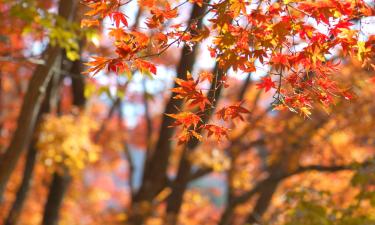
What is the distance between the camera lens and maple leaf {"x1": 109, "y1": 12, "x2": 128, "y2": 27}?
2844 millimetres

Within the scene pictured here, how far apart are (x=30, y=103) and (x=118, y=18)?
2962mm

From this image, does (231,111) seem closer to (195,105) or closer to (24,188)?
(195,105)

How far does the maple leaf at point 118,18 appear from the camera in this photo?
2844mm

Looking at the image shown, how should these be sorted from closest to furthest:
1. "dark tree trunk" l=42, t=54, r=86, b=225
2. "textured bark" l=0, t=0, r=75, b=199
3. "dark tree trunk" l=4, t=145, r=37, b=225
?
"textured bark" l=0, t=0, r=75, b=199, "dark tree trunk" l=42, t=54, r=86, b=225, "dark tree trunk" l=4, t=145, r=37, b=225

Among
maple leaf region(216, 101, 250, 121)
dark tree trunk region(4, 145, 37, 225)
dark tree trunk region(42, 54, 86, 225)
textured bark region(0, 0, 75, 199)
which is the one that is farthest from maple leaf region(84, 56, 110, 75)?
dark tree trunk region(4, 145, 37, 225)

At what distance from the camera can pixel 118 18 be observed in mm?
2871

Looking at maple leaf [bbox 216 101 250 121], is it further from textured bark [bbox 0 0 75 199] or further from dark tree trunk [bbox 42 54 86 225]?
dark tree trunk [bbox 42 54 86 225]

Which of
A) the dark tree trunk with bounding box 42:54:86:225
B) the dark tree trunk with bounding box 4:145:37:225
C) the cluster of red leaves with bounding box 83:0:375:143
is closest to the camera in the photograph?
the cluster of red leaves with bounding box 83:0:375:143

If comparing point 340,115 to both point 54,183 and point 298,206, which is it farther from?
point 54,183

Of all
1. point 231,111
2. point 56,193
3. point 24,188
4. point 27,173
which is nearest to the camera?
point 231,111

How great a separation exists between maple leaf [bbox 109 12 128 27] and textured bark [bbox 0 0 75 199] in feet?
8.01

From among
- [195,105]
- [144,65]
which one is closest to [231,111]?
[195,105]

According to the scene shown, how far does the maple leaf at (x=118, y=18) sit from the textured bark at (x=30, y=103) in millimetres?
2441

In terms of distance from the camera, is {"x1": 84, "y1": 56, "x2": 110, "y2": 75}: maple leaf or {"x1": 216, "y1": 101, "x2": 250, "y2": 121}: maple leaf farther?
{"x1": 216, "y1": 101, "x2": 250, "y2": 121}: maple leaf
